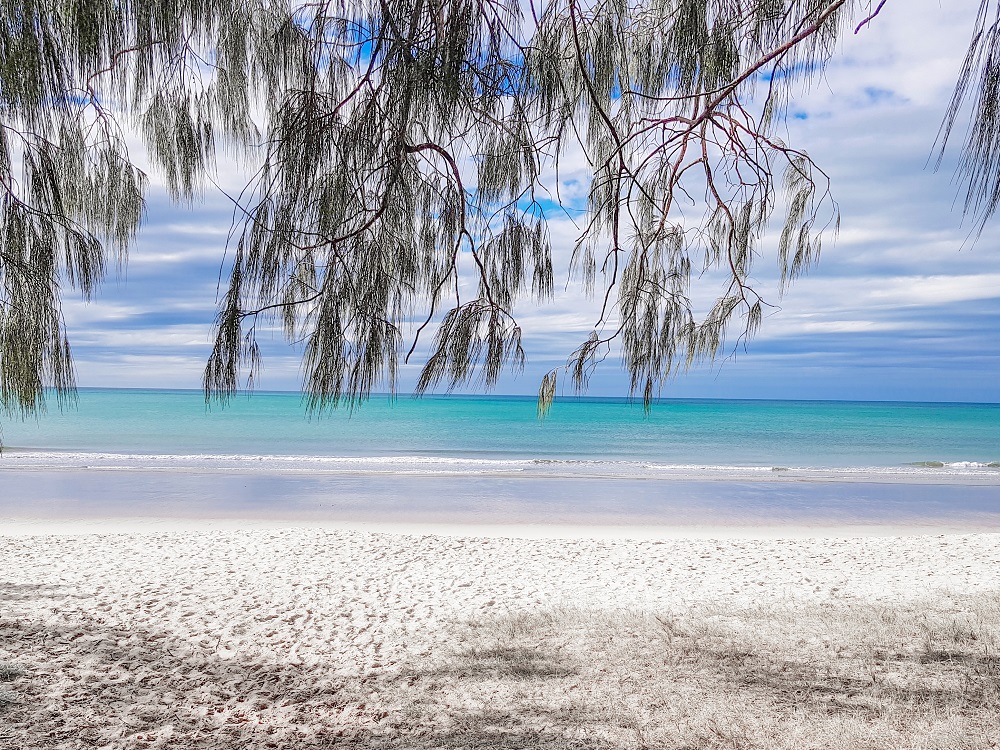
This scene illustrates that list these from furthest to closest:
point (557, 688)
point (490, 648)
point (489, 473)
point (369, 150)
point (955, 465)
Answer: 1. point (955, 465)
2. point (489, 473)
3. point (490, 648)
4. point (557, 688)
5. point (369, 150)

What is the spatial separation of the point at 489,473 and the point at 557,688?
862 cm

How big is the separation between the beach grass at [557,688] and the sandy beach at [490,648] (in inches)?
0.5

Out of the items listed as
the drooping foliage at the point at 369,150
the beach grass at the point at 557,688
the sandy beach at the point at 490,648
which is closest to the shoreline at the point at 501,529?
the sandy beach at the point at 490,648

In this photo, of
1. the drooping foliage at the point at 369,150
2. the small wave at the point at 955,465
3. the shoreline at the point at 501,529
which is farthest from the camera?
the small wave at the point at 955,465

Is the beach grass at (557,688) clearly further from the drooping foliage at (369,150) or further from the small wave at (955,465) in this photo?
the small wave at (955,465)

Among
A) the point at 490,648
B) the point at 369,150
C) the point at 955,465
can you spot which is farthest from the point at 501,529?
the point at 955,465

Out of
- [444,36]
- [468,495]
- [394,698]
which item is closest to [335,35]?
[444,36]

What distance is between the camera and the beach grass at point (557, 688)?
245 cm

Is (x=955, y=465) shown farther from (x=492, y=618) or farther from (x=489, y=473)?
(x=492, y=618)

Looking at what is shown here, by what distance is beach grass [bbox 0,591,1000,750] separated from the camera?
8.03 ft

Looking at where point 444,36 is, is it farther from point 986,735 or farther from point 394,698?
point 986,735

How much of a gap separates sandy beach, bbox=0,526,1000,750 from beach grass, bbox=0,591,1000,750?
0.01 meters

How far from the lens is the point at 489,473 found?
11422mm

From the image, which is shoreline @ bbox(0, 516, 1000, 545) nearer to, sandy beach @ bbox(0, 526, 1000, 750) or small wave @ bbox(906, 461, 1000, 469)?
sandy beach @ bbox(0, 526, 1000, 750)
